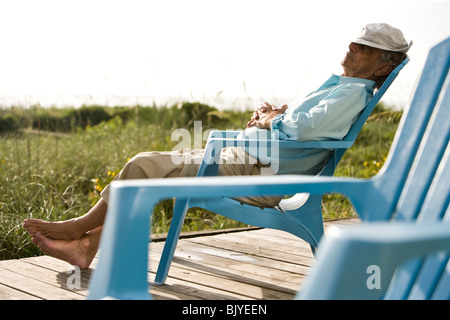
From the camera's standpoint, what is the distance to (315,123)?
243cm

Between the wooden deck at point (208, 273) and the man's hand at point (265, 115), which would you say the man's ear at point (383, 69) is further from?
the wooden deck at point (208, 273)

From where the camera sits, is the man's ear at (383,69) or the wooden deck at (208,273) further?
the man's ear at (383,69)

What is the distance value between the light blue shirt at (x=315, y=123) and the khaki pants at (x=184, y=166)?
0.06m

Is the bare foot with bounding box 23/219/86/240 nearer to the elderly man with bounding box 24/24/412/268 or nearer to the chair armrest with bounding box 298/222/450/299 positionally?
the elderly man with bounding box 24/24/412/268

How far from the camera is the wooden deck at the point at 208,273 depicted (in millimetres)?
2311

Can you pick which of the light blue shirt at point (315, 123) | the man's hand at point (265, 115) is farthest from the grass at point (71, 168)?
the light blue shirt at point (315, 123)

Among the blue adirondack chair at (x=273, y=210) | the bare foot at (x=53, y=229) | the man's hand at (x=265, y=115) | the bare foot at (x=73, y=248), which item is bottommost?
the bare foot at (x=73, y=248)

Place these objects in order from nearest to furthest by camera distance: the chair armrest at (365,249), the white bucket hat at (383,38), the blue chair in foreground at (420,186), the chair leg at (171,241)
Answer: the chair armrest at (365,249), the blue chair in foreground at (420,186), the chair leg at (171,241), the white bucket hat at (383,38)

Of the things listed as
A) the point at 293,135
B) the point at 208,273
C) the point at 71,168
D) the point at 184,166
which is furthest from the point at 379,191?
the point at 71,168

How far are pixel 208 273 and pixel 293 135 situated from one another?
753mm

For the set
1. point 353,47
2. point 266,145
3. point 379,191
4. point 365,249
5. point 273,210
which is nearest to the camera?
point 365,249

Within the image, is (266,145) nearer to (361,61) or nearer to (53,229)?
(361,61)
